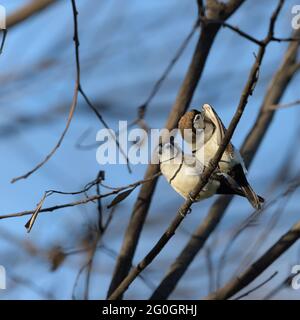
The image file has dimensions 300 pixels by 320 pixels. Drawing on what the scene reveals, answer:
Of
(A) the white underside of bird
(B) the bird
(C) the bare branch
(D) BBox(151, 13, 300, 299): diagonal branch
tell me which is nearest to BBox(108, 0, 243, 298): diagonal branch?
(D) BBox(151, 13, 300, 299): diagonal branch

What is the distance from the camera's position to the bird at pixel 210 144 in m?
2.19

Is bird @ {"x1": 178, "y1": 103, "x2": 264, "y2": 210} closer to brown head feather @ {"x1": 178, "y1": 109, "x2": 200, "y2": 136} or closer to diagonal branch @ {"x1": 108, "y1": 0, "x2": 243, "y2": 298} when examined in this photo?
brown head feather @ {"x1": 178, "y1": 109, "x2": 200, "y2": 136}

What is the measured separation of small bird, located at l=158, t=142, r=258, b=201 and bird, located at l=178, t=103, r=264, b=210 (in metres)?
0.02

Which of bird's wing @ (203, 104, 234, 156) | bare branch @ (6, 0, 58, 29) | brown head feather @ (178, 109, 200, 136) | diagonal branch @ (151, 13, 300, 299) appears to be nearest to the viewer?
bird's wing @ (203, 104, 234, 156)

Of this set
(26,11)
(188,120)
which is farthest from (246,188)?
(26,11)

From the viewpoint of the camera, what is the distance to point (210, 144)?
2211 millimetres

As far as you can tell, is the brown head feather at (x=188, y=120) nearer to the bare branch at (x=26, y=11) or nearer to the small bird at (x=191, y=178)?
the small bird at (x=191, y=178)

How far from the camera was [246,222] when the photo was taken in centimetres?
264

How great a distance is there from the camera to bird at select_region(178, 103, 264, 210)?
219 centimetres

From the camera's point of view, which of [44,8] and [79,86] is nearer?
[79,86]
